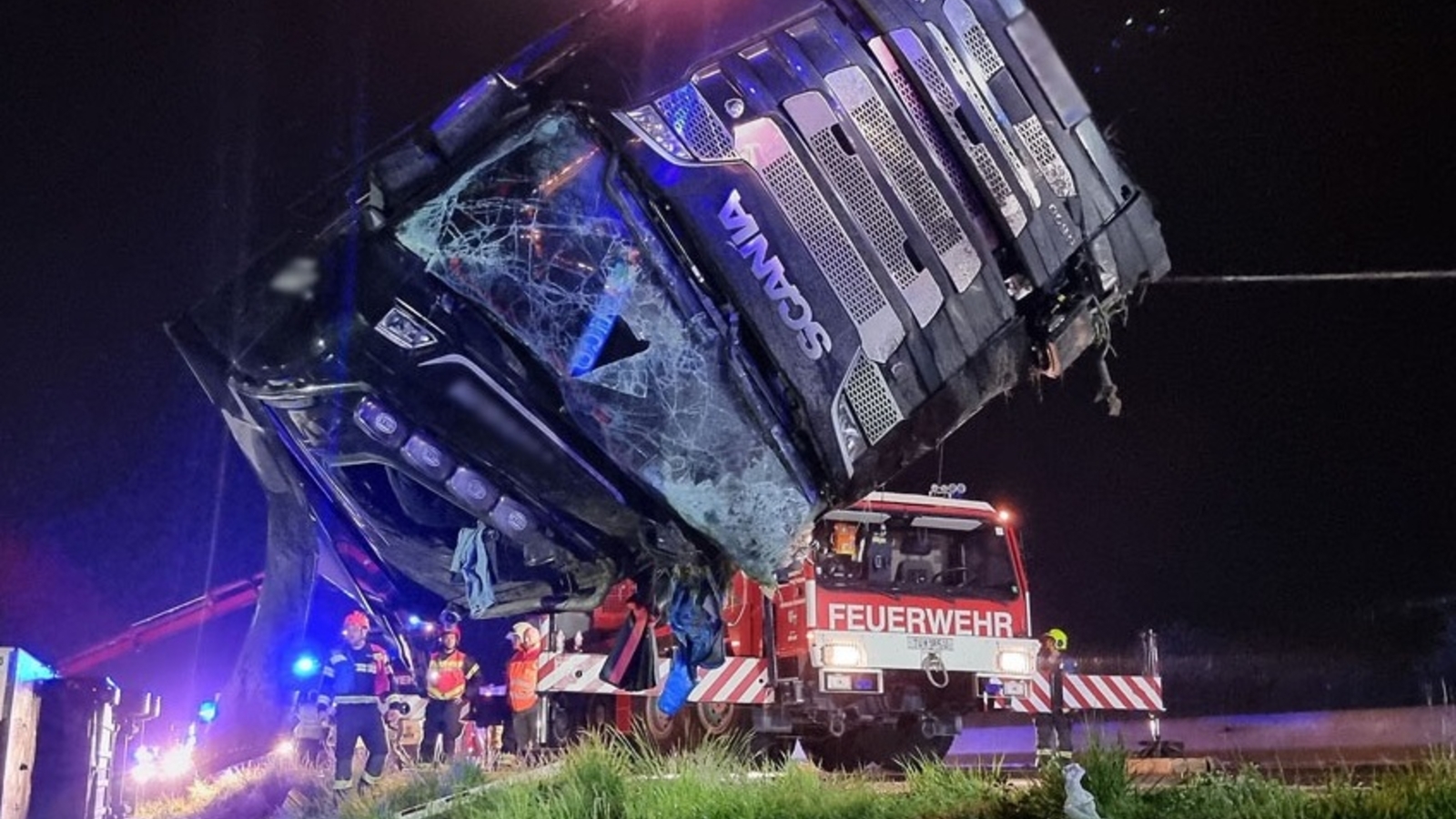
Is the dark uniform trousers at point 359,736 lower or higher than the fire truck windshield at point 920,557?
lower

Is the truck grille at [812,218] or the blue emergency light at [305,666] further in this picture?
the blue emergency light at [305,666]

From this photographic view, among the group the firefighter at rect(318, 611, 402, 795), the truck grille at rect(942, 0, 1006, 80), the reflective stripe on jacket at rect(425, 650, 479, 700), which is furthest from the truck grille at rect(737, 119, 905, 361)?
the firefighter at rect(318, 611, 402, 795)

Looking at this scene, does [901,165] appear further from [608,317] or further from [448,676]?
[448,676]

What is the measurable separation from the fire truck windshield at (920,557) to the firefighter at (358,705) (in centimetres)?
367

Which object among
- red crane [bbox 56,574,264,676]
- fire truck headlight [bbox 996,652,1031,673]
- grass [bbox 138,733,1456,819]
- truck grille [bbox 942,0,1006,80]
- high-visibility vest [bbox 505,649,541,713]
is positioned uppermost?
red crane [bbox 56,574,264,676]

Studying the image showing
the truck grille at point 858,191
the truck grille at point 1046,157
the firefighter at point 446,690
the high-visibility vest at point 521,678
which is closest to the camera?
the truck grille at point 858,191

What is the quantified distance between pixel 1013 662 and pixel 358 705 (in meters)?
5.48

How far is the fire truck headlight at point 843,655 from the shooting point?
959 centimetres

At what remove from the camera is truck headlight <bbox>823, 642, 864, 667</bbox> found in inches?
377

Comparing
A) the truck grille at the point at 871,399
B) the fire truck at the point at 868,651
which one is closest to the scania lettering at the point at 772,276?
the truck grille at the point at 871,399

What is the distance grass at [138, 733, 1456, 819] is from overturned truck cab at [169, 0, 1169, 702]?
3.10 feet

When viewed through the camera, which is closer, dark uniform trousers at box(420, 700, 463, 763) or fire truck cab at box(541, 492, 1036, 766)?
dark uniform trousers at box(420, 700, 463, 763)

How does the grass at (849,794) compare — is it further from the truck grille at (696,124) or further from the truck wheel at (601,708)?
the truck wheel at (601,708)

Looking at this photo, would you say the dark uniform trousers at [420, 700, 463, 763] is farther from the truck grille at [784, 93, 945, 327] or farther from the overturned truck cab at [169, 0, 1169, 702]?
the truck grille at [784, 93, 945, 327]
